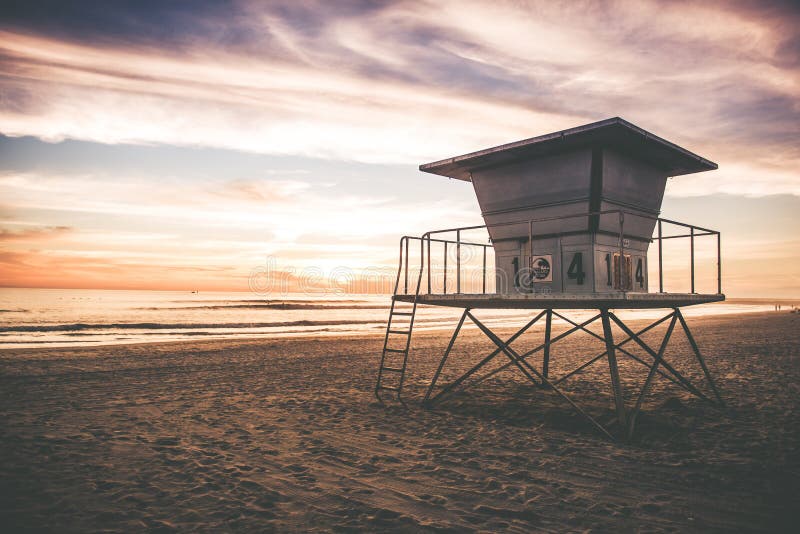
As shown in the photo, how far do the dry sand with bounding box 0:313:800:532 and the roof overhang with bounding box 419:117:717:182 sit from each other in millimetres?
4811

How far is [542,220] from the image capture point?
341 inches

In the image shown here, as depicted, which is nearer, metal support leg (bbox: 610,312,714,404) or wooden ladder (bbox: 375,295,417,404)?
metal support leg (bbox: 610,312,714,404)

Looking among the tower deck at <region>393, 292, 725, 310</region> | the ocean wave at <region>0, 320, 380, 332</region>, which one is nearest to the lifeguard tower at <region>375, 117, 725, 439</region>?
the tower deck at <region>393, 292, 725, 310</region>

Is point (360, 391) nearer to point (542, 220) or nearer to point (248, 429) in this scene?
point (248, 429)

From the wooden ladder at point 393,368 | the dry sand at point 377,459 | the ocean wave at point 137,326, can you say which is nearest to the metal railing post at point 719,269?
the dry sand at point 377,459

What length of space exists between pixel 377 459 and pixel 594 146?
241 inches

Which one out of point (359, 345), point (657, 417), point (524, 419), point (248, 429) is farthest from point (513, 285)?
point (359, 345)

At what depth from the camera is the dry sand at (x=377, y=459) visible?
4.98 m

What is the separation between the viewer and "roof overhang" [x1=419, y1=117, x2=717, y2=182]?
26.2ft

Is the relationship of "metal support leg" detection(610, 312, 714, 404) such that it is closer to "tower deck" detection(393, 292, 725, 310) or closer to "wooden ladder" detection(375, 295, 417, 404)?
"tower deck" detection(393, 292, 725, 310)

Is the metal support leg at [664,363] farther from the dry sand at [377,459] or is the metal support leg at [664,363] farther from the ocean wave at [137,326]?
the ocean wave at [137,326]

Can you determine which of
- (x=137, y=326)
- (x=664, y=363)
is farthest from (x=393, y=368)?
(x=137, y=326)

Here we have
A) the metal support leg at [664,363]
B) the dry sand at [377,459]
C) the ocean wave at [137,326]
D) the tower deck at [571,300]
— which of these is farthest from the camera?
the ocean wave at [137,326]

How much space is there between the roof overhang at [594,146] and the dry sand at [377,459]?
4811 millimetres
